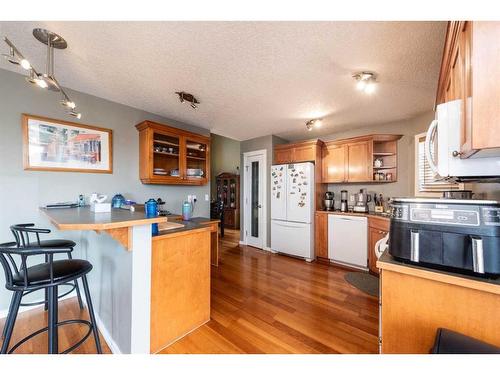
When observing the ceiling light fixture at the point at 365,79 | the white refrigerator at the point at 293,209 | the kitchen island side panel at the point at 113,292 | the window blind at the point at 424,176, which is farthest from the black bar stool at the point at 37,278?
the window blind at the point at 424,176

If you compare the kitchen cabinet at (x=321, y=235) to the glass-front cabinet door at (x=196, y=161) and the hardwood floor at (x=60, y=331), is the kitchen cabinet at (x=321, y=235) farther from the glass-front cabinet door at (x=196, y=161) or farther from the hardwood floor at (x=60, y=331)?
the hardwood floor at (x=60, y=331)

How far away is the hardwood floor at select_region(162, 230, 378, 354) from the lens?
1.57 m

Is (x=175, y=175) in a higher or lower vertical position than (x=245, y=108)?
lower

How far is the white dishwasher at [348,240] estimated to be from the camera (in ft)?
9.95

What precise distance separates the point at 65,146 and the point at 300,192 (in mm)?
3369

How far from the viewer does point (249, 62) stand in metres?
1.72

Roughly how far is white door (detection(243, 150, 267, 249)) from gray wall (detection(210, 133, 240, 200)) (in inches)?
83.7

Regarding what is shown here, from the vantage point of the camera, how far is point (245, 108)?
2754 millimetres

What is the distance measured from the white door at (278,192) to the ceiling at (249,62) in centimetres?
134
